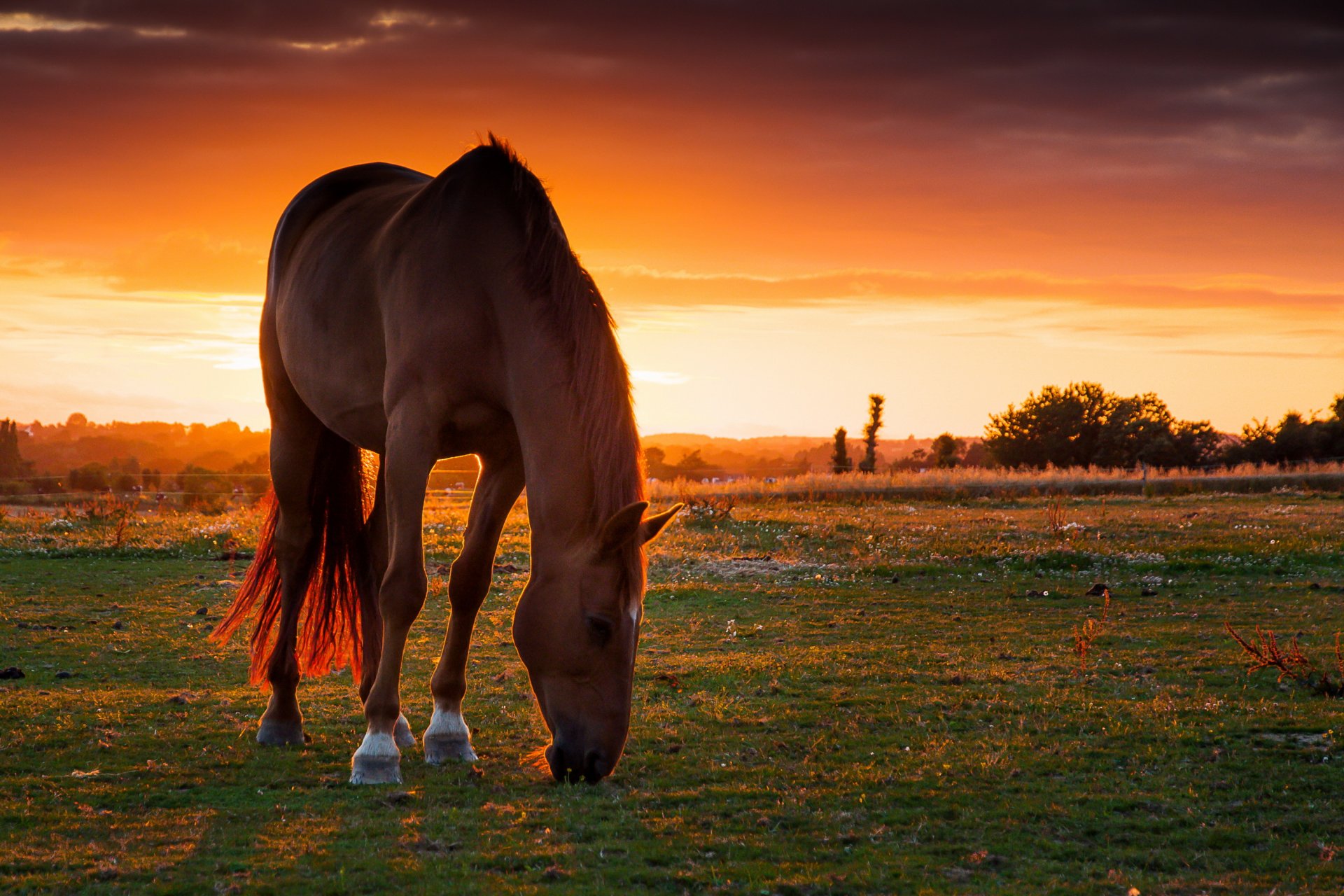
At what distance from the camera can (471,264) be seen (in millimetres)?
5012

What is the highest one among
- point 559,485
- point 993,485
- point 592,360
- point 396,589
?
point 592,360

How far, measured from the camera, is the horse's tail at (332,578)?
6.24 metres

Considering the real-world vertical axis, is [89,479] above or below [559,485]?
below

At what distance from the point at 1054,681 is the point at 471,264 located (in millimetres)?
4609

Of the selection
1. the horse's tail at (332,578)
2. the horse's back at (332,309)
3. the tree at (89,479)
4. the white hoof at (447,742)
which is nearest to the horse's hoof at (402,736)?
the white hoof at (447,742)

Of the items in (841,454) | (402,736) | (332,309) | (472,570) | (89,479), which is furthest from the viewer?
(841,454)

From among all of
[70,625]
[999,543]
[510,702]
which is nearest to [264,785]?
[510,702]

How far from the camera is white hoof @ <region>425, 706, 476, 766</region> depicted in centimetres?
520

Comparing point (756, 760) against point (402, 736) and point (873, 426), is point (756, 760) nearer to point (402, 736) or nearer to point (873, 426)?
point (402, 736)

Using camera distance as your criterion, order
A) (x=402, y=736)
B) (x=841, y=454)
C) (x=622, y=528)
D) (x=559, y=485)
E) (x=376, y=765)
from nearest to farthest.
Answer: (x=622, y=528), (x=559, y=485), (x=376, y=765), (x=402, y=736), (x=841, y=454)

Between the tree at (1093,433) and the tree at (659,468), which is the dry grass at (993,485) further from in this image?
the tree at (1093,433)

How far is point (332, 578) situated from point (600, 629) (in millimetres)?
2520

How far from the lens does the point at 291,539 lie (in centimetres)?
623

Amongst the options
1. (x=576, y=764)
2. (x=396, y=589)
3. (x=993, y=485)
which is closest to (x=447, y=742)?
(x=396, y=589)
